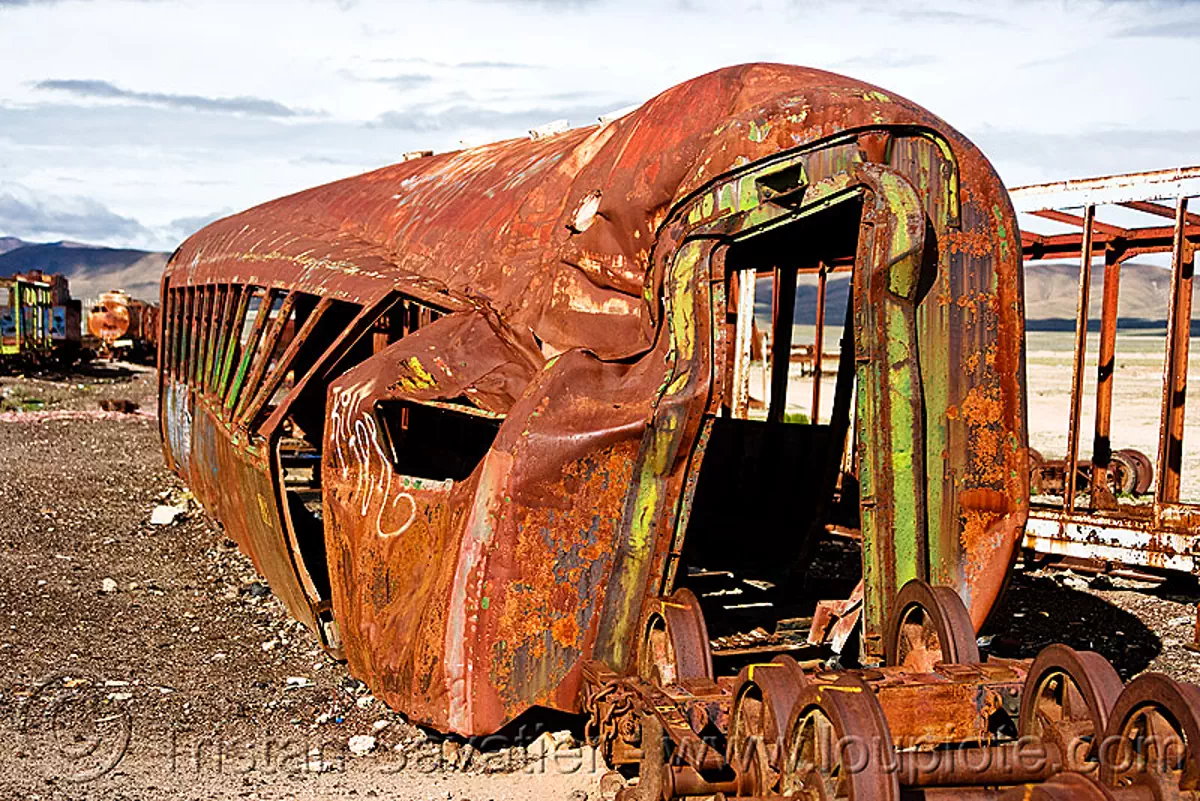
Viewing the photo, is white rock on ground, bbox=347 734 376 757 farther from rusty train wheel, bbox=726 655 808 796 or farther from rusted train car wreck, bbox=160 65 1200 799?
rusty train wheel, bbox=726 655 808 796

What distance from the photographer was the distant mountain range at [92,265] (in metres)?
126

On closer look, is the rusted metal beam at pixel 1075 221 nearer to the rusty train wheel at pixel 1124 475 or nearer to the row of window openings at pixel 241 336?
the rusty train wheel at pixel 1124 475

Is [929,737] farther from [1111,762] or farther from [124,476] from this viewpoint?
[124,476]

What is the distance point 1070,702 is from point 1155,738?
469 mm

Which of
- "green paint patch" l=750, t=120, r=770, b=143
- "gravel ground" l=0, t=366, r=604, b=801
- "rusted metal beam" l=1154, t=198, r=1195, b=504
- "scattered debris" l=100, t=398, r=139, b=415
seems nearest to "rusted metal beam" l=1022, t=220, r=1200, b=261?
"rusted metal beam" l=1154, t=198, r=1195, b=504

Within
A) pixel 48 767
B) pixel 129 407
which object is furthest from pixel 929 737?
pixel 129 407

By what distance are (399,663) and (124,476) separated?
878cm

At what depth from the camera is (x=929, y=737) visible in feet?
12.9

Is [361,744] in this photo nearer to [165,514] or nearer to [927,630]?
[927,630]

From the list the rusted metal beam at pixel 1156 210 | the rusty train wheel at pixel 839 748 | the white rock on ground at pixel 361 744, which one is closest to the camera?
the rusty train wheel at pixel 839 748

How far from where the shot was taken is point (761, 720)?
3654 millimetres

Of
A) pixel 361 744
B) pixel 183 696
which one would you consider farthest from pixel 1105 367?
pixel 183 696

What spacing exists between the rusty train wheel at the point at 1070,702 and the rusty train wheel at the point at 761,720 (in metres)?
0.78

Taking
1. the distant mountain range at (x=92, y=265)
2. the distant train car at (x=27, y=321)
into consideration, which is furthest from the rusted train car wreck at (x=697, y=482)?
the distant mountain range at (x=92, y=265)
